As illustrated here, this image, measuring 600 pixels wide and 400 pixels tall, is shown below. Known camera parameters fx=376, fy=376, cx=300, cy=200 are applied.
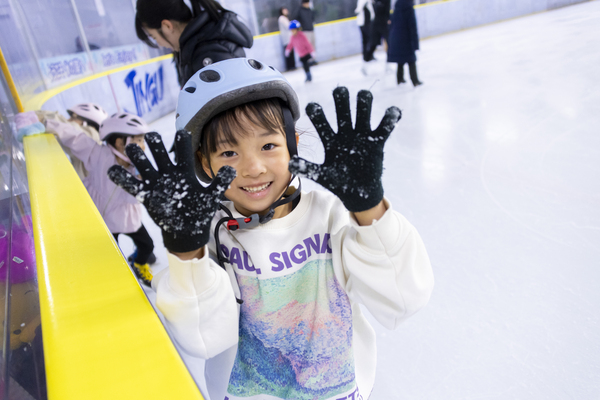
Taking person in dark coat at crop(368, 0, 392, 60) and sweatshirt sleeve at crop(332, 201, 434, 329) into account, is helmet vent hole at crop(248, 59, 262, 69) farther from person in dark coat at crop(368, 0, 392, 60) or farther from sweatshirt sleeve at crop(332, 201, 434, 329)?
person in dark coat at crop(368, 0, 392, 60)

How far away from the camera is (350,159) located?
1.80ft

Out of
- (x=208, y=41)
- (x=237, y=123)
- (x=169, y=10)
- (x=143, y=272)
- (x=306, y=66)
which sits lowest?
(x=143, y=272)

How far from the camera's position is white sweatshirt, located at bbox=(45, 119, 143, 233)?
159 cm

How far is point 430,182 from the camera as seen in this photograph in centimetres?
206

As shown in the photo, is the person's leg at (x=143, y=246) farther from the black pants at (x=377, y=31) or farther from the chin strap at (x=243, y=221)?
the black pants at (x=377, y=31)

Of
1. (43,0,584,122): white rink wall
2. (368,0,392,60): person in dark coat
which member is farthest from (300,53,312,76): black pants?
(43,0,584,122): white rink wall

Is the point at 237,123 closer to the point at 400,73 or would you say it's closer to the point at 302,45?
the point at 400,73

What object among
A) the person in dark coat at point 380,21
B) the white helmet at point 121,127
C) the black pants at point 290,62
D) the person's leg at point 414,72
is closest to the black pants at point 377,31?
the person in dark coat at point 380,21

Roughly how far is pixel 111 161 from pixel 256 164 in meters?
1.21

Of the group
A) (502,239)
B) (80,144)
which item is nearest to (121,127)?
(80,144)

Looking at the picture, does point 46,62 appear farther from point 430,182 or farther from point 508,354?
point 508,354

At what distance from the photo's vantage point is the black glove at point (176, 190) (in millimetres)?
511

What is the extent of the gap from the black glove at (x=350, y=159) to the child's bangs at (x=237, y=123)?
0.16 meters

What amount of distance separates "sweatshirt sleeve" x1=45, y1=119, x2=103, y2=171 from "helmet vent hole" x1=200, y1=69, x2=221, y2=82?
1.13 meters
